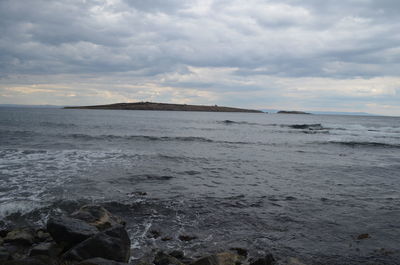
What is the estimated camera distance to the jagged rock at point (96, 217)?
8.45 metres

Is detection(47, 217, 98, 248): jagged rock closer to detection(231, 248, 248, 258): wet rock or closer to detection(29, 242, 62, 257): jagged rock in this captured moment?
detection(29, 242, 62, 257): jagged rock

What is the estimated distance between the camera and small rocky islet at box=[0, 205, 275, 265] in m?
6.48

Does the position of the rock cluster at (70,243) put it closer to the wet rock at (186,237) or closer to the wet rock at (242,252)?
the wet rock at (186,237)

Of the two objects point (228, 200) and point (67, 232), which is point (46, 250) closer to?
point (67, 232)

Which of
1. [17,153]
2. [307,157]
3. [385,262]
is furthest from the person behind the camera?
[307,157]

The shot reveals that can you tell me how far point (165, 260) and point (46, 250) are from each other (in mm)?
2873

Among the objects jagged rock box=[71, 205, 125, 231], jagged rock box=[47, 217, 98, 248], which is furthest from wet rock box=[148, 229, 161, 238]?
jagged rock box=[47, 217, 98, 248]

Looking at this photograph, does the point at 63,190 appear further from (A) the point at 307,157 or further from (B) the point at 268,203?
(A) the point at 307,157

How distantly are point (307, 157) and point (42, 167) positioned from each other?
20.3 meters

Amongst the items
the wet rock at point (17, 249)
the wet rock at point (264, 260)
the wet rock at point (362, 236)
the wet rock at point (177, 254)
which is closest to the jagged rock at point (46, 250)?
the wet rock at point (17, 249)

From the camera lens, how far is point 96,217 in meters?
8.65

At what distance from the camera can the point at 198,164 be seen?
785 inches

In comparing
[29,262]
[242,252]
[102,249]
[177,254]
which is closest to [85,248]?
[102,249]

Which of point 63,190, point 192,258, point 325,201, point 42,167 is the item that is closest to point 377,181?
point 325,201
